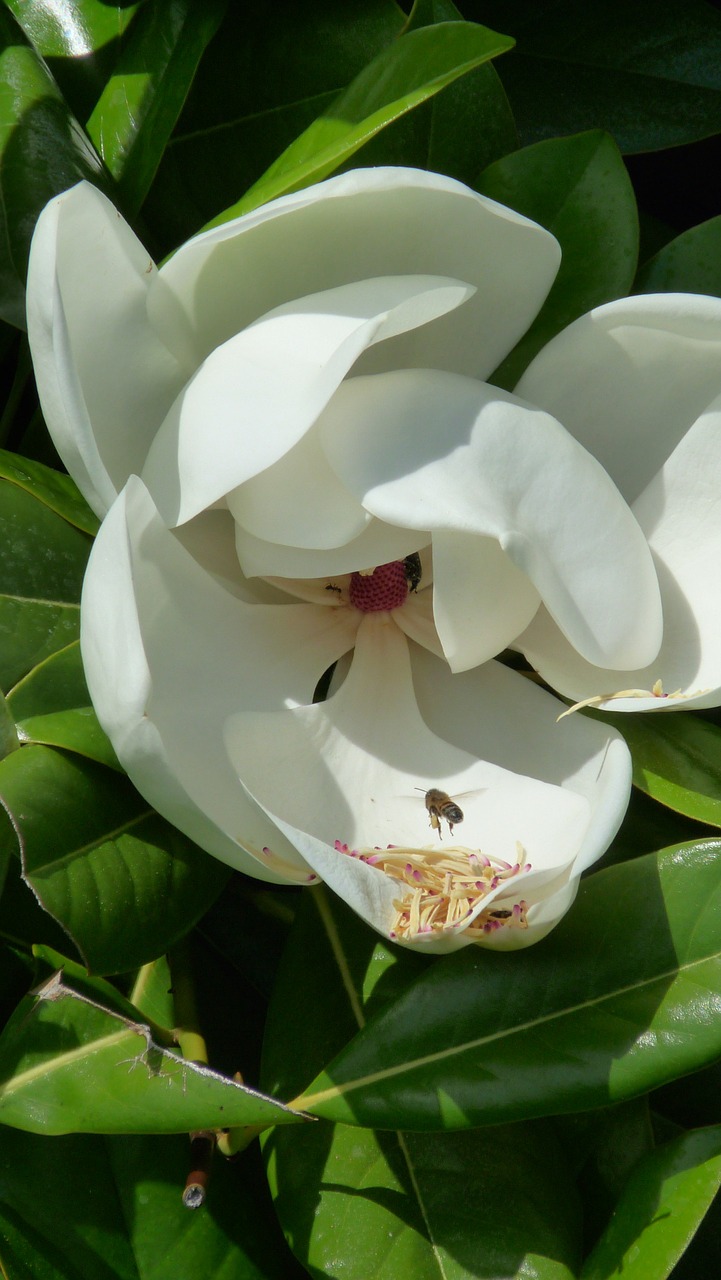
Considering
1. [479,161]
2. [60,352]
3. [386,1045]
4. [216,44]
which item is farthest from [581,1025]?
[216,44]

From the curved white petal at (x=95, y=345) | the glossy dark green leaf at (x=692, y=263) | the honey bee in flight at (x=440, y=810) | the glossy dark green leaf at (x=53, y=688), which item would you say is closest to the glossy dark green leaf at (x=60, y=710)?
the glossy dark green leaf at (x=53, y=688)

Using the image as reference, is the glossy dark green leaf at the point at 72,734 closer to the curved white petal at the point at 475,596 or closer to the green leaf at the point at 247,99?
the curved white petal at the point at 475,596

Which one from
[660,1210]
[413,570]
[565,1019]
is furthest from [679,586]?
[660,1210]

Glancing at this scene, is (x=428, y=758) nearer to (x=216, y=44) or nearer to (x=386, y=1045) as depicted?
(x=386, y=1045)

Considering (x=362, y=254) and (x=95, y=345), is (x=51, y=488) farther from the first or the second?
(x=362, y=254)

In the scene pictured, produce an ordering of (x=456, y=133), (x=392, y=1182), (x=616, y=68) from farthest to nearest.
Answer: (x=616, y=68), (x=456, y=133), (x=392, y=1182)

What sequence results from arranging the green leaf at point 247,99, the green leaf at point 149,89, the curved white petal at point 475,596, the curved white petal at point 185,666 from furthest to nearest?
the green leaf at point 247,99 → the green leaf at point 149,89 → the curved white petal at point 475,596 → the curved white petal at point 185,666
